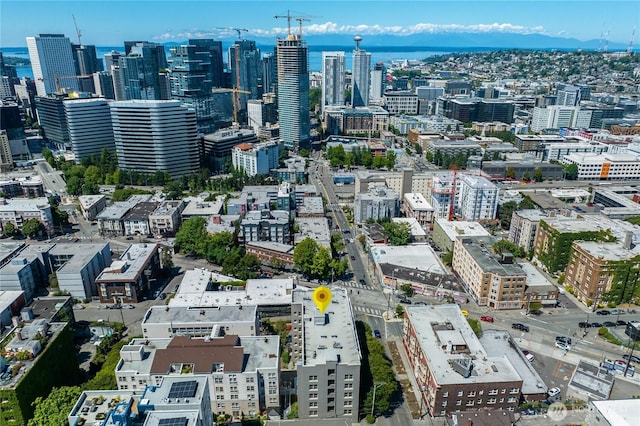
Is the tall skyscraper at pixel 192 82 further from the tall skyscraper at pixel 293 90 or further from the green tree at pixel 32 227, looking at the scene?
the green tree at pixel 32 227

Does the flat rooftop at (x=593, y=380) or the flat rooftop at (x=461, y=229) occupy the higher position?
the flat rooftop at (x=461, y=229)

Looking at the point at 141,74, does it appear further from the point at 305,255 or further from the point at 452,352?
the point at 452,352

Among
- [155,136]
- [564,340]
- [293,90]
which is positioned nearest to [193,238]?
[155,136]

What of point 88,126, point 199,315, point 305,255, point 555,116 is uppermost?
point 88,126

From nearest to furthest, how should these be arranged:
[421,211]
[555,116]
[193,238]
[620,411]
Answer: [620,411], [193,238], [421,211], [555,116]

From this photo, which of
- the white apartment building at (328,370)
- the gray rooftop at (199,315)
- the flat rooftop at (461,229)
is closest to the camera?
the white apartment building at (328,370)

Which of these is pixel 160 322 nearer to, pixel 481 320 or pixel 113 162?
pixel 481 320

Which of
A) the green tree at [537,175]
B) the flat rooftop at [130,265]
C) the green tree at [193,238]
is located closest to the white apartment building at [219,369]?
the flat rooftop at [130,265]
